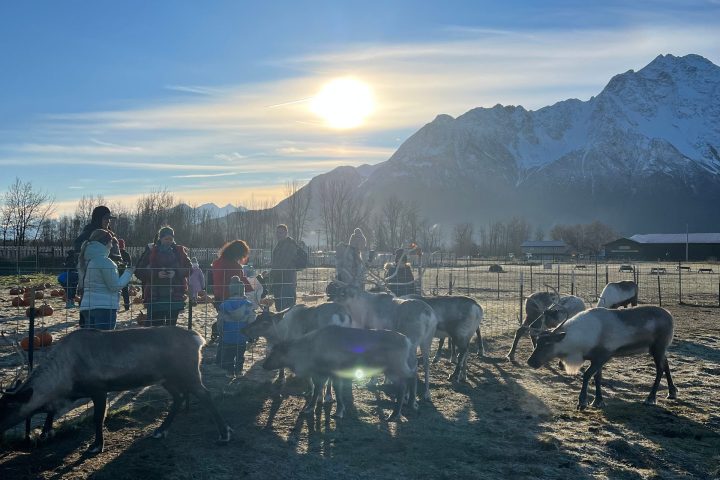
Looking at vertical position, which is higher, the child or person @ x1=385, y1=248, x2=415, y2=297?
person @ x1=385, y1=248, x2=415, y2=297

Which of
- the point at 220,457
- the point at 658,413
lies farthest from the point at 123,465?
the point at 658,413

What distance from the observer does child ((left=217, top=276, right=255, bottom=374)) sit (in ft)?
33.0

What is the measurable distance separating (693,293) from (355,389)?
2452 centimetres

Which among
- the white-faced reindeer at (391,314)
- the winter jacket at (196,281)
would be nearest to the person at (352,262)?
the white-faced reindeer at (391,314)

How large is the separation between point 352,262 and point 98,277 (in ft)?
15.6

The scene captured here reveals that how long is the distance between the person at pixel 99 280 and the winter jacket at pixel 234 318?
222 centimetres

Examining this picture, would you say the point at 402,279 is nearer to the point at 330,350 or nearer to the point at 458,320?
the point at 458,320

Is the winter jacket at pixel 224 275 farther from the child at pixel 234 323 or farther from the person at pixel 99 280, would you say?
the person at pixel 99 280

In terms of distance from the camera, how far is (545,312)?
1168 cm

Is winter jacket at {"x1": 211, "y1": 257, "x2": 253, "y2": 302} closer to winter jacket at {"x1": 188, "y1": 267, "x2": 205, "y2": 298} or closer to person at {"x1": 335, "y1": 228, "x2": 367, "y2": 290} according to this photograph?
person at {"x1": 335, "y1": 228, "x2": 367, "y2": 290}

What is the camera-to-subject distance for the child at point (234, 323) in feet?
33.0

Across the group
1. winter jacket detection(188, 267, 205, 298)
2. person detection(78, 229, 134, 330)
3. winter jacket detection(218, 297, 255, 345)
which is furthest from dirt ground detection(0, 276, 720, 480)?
winter jacket detection(188, 267, 205, 298)

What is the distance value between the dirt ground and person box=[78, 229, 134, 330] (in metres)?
1.30

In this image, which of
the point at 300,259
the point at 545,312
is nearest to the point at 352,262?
the point at 300,259
